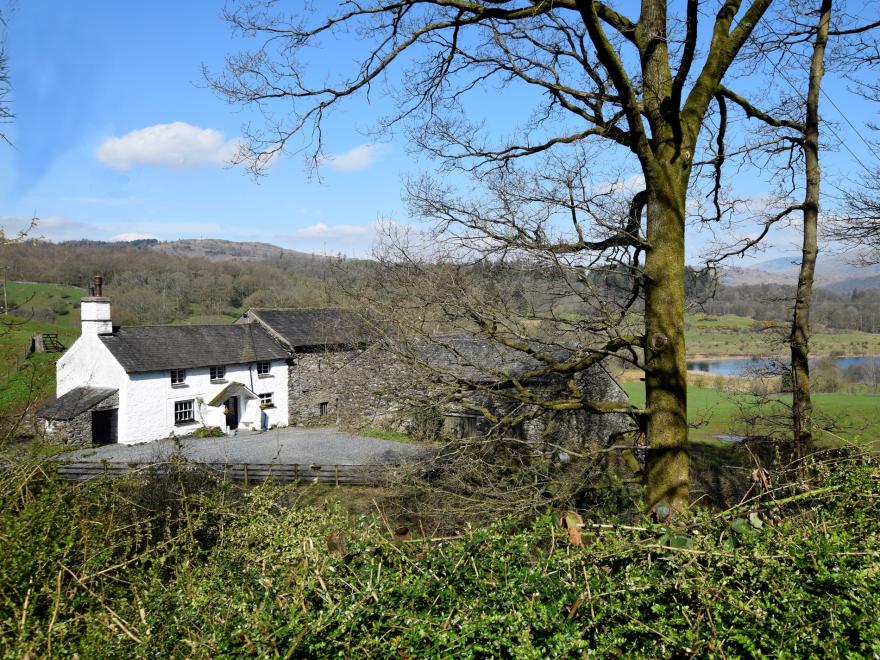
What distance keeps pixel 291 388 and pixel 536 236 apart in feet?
93.2

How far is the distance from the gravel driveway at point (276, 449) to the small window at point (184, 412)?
4.60 feet

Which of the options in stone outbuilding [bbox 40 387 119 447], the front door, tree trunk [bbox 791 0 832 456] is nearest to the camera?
tree trunk [bbox 791 0 832 456]

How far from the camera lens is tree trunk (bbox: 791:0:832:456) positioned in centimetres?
928

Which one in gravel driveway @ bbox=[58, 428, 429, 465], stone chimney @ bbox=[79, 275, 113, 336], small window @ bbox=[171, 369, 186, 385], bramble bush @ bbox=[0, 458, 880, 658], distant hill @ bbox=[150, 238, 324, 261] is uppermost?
distant hill @ bbox=[150, 238, 324, 261]

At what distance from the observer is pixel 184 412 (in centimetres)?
2872

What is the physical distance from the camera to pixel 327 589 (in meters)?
2.74

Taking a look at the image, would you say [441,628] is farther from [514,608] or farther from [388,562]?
[388,562]

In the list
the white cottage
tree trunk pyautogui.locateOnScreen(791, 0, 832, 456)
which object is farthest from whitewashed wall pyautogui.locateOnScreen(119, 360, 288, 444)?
tree trunk pyautogui.locateOnScreen(791, 0, 832, 456)

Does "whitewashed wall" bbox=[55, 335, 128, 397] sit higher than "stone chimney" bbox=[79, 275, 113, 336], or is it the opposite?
"stone chimney" bbox=[79, 275, 113, 336]

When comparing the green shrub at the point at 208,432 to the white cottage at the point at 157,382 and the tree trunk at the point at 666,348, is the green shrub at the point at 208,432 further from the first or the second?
the tree trunk at the point at 666,348

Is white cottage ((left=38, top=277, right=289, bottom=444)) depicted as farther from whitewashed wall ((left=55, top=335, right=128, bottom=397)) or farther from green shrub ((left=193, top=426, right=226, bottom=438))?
green shrub ((left=193, top=426, right=226, bottom=438))

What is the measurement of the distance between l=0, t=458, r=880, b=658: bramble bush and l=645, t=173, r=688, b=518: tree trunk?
182 cm

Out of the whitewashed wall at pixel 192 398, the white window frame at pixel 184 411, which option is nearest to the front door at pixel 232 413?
the whitewashed wall at pixel 192 398

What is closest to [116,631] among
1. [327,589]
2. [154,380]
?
[327,589]
